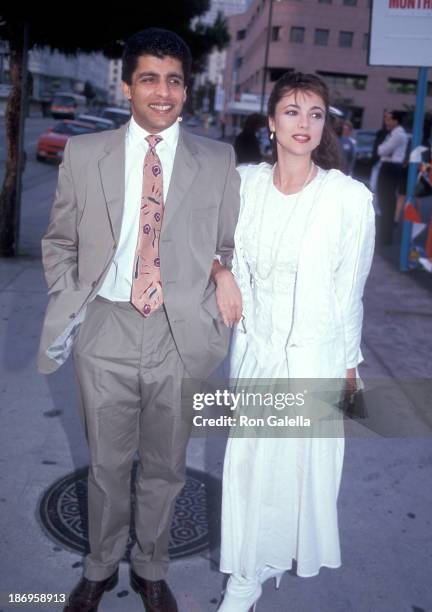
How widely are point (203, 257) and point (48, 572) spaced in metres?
1.50

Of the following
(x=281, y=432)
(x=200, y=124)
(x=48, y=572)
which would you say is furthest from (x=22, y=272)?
(x=200, y=124)

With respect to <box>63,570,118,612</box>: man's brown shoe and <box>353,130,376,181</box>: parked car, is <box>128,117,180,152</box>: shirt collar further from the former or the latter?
<box>353,130,376,181</box>: parked car

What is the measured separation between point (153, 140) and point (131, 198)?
22cm

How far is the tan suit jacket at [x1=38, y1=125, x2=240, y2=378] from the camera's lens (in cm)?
247

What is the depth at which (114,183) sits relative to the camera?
2457 millimetres

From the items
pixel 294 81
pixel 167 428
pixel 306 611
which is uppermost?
pixel 294 81

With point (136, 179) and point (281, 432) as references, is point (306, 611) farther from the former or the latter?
point (136, 179)

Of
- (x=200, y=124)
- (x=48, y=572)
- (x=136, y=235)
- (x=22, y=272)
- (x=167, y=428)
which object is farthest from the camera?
(x=200, y=124)

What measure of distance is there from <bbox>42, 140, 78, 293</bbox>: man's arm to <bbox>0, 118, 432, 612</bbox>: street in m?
1.28

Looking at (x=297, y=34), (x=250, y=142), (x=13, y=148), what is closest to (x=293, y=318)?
(x=13, y=148)

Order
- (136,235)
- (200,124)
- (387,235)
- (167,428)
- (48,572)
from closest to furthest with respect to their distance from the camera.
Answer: (136,235) < (167,428) < (48,572) < (387,235) < (200,124)

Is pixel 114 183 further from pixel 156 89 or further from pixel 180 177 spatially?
pixel 156 89

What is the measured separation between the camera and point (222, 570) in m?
2.77

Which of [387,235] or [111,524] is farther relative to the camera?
[387,235]
